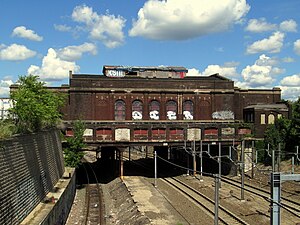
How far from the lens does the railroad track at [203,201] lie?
2369 cm

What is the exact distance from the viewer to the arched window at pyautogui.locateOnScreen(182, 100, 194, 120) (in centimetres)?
5170

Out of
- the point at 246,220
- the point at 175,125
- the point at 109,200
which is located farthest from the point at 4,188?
the point at 175,125

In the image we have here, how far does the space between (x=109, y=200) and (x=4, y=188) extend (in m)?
19.3

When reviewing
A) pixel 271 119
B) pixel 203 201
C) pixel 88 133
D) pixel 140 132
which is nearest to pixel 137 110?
pixel 140 132

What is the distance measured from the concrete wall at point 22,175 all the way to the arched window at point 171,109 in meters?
27.6

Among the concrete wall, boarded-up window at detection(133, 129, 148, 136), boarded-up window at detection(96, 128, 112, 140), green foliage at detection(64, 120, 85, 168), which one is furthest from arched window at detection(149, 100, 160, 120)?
the concrete wall

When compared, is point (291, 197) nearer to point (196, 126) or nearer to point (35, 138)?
point (196, 126)

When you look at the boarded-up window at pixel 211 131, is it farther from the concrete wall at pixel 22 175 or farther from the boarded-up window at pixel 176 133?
the concrete wall at pixel 22 175

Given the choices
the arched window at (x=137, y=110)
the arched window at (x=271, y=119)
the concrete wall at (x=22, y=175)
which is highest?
the arched window at (x=137, y=110)

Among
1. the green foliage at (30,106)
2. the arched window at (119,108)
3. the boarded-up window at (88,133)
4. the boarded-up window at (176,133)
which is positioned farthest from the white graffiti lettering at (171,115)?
the green foliage at (30,106)

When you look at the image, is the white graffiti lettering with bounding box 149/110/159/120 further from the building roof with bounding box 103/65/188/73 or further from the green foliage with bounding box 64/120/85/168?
the green foliage with bounding box 64/120/85/168

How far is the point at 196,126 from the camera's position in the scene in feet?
139

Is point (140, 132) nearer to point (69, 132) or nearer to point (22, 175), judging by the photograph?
point (69, 132)

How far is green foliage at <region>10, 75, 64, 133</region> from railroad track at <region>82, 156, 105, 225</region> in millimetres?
6980
